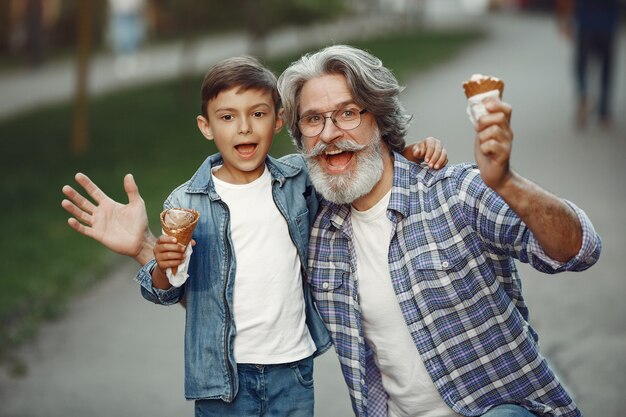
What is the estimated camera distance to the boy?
11.6 ft

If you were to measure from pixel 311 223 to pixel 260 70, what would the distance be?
2.21 feet

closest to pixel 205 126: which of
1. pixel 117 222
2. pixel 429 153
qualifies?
pixel 117 222

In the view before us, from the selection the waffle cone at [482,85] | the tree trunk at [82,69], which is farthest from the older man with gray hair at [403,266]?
the tree trunk at [82,69]

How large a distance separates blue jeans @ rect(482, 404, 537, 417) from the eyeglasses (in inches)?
48.4

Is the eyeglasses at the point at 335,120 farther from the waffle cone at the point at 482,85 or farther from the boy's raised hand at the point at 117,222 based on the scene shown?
the waffle cone at the point at 482,85

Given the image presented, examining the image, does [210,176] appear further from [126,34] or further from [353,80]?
[126,34]

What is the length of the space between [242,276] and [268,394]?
0.47m

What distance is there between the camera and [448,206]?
3541mm

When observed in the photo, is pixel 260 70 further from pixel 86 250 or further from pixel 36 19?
pixel 36 19

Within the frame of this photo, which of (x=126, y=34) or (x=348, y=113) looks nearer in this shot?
(x=348, y=113)

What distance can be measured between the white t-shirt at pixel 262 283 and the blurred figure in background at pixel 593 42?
942 cm

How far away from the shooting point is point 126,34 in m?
20.2

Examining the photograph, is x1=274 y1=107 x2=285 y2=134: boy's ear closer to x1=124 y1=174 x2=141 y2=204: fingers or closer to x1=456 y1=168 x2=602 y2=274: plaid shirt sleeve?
x1=124 y1=174 x2=141 y2=204: fingers

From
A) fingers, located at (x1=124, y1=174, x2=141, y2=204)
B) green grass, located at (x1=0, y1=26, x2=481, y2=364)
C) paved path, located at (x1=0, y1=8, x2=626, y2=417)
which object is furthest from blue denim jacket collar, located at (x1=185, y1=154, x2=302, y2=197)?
green grass, located at (x1=0, y1=26, x2=481, y2=364)
